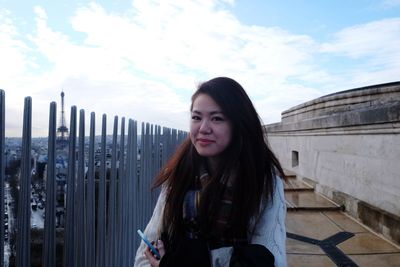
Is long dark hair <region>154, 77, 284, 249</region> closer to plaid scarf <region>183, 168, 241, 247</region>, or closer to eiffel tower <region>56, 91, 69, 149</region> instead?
Result: plaid scarf <region>183, 168, 241, 247</region>

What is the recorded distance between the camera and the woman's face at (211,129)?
192 cm

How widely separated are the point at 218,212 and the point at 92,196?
3.94 feet

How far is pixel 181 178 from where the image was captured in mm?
2010

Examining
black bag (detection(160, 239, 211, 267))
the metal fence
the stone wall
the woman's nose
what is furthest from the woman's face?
the stone wall

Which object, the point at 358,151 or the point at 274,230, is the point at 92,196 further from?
the point at 358,151

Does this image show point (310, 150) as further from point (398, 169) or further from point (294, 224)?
point (398, 169)

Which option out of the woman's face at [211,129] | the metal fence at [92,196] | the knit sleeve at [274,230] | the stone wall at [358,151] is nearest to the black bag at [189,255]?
the knit sleeve at [274,230]

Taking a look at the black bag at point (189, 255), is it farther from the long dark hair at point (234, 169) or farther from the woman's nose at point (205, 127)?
the woman's nose at point (205, 127)

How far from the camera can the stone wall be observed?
448cm

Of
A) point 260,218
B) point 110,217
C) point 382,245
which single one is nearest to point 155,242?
point 260,218

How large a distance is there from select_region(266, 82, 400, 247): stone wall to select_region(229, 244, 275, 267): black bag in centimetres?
343

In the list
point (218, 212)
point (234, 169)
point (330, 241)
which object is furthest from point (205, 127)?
point (330, 241)

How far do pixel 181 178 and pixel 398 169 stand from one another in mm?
3363

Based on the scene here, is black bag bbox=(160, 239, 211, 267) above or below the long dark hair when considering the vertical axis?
below
